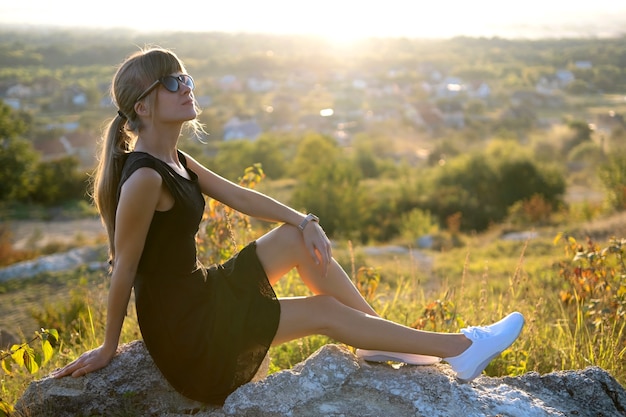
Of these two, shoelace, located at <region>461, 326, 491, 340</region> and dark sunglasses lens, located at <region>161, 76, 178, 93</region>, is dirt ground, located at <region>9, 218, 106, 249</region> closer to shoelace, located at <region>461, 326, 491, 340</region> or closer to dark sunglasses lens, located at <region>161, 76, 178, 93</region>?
dark sunglasses lens, located at <region>161, 76, 178, 93</region>

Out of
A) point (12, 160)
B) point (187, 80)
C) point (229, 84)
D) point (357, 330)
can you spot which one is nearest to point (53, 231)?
point (12, 160)

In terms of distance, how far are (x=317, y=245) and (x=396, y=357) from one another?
533 millimetres

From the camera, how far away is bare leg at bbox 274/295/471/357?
2438 millimetres

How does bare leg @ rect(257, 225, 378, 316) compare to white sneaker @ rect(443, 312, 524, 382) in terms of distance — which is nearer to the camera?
white sneaker @ rect(443, 312, 524, 382)

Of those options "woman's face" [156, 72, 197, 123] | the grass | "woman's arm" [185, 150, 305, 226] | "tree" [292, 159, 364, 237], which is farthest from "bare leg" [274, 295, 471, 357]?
"tree" [292, 159, 364, 237]

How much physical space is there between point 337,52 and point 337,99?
27587 mm

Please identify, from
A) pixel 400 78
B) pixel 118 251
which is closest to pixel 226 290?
pixel 118 251

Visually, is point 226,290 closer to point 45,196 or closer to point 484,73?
point 45,196

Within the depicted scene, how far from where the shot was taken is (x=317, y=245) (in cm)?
253

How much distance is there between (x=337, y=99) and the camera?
86.6 meters

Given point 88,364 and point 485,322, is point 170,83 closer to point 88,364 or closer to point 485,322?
point 88,364

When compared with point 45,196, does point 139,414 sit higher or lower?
higher

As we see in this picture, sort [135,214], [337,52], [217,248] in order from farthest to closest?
[337,52] < [217,248] < [135,214]

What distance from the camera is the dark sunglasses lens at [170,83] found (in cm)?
241
